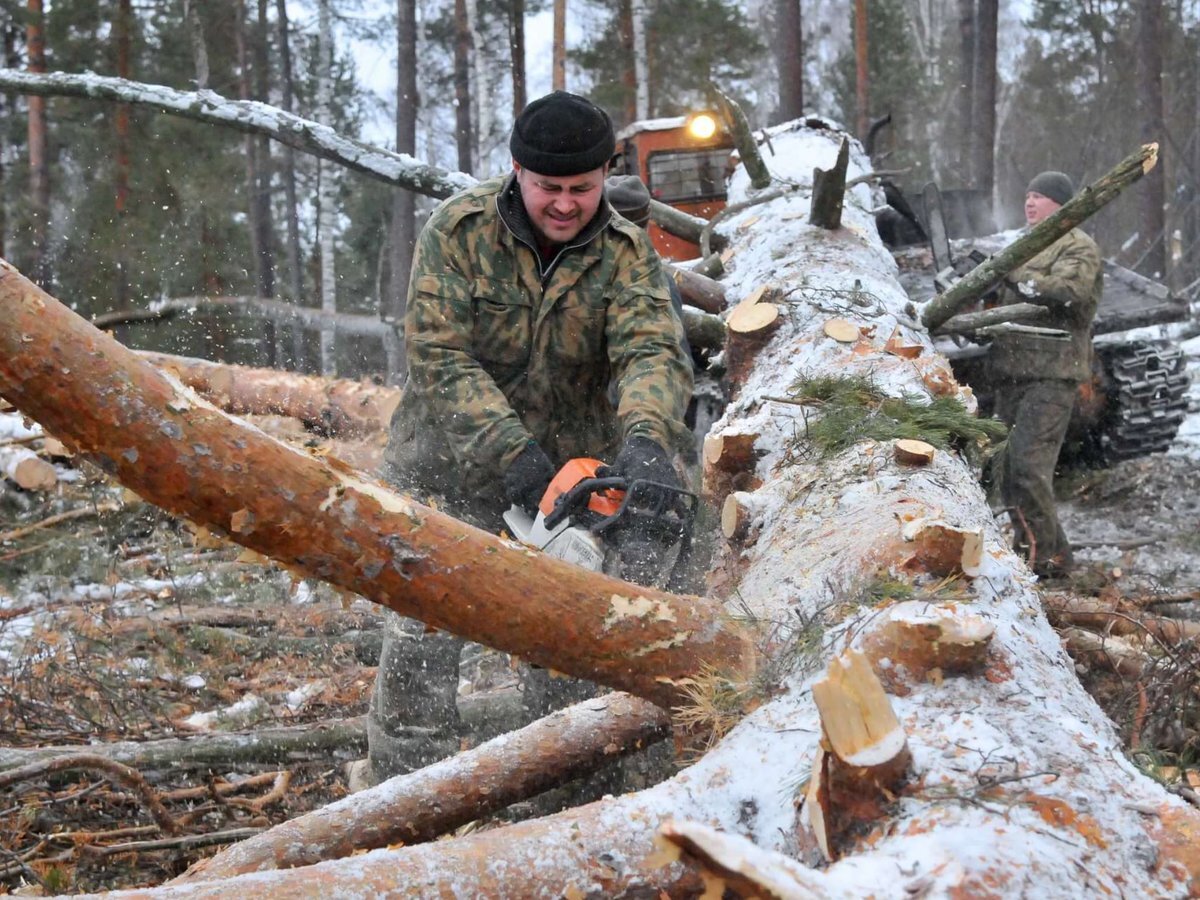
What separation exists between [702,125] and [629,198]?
3.79 m

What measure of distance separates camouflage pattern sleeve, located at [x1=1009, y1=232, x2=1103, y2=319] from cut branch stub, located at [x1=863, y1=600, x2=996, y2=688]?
16.7ft

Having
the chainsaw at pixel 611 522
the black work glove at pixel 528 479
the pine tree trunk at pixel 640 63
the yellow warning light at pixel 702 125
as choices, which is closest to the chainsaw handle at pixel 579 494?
the chainsaw at pixel 611 522

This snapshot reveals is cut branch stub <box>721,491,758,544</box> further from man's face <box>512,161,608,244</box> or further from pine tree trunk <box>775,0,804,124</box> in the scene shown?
pine tree trunk <box>775,0,804,124</box>

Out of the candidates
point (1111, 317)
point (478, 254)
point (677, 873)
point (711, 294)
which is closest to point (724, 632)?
point (677, 873)

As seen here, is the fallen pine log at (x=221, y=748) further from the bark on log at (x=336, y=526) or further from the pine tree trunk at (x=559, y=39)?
the pine tree trunk at (x=559, y=39)

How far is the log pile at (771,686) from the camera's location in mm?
1674

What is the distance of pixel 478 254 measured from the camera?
3643 millimetres

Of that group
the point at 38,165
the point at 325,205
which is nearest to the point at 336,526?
the point at 38,165

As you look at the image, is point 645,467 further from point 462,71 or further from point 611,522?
point 462,71

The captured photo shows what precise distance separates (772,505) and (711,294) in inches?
96.8

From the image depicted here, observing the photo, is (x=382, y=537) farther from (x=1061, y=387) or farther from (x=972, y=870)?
(x=1061, y=387)

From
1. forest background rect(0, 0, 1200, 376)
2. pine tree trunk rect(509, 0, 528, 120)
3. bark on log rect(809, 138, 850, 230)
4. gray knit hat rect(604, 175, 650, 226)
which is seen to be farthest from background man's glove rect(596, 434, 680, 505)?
pine tree trunk rect(509, 0, 528, 120)

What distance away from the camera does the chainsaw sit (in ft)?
9.21

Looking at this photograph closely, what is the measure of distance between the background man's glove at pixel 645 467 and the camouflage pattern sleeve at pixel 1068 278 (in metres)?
4.44
